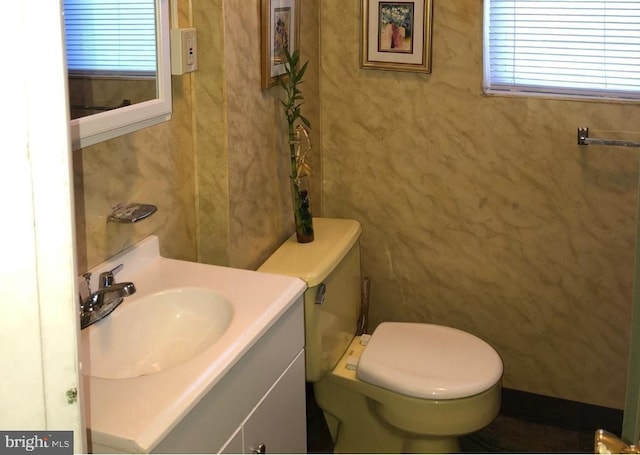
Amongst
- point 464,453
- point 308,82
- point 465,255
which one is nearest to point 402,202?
point 465,255

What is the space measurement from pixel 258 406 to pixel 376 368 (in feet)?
2.16

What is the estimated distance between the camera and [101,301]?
1511 mm

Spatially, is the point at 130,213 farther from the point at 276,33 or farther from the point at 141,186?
the point at 276,33

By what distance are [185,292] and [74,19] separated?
625mm

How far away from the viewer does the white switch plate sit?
68.7 inches

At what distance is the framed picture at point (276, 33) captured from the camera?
205 centimetres

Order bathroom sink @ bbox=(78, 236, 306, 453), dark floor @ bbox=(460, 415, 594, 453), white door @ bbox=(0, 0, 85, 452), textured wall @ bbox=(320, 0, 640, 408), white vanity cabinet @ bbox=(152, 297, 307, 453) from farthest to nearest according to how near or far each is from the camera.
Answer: dark floor @ bbox=(460, 415, 594, 453)
textured wall @ bbox=(320, 0, 640, 408)
white vanity cabinet @ bbox=(152, 297, 307, 453)
bathroom sink @ bbox=(78, 236, 306, 453)
white door @ bbox=(0, 0, 85, 452)

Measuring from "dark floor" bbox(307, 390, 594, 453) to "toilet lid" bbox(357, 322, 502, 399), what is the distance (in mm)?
420

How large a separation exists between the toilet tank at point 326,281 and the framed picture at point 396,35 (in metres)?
0.53

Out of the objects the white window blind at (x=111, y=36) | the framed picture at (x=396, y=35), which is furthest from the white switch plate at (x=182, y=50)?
the framed picture at (x=396, y=35)

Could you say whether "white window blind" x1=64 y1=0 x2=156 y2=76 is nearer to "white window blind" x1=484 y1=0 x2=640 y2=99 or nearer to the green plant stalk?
the green plant stalk

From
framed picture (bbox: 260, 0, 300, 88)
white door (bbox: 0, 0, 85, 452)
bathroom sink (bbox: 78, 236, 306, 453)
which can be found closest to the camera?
white door (bbox: 0, 0, 85, 452)

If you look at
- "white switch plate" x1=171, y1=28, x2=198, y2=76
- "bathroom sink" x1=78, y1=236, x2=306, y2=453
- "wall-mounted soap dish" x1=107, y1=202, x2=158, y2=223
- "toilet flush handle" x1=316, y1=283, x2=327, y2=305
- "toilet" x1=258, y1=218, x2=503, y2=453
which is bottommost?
"toilet" x1=258, y1=218, x2=503, y2=453

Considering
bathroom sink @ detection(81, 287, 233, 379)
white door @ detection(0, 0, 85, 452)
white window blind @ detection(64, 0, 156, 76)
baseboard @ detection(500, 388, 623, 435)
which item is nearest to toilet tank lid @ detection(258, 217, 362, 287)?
bathroom sink @ detection(81, 287, 233, 379)
